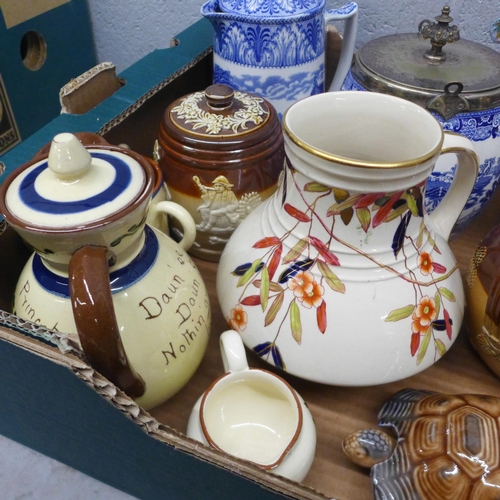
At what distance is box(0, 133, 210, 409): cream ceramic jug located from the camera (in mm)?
345

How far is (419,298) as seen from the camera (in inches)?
17.1

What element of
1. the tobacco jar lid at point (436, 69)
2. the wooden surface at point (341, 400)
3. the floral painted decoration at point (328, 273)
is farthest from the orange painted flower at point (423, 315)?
the tobacco jar lid at point (436, 69)

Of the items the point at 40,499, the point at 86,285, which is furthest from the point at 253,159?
the point at 40,499

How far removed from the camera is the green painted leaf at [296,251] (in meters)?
0.44

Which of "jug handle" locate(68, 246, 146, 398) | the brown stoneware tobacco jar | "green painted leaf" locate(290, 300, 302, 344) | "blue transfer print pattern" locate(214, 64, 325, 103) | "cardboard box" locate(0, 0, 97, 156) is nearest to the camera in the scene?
"jug handle" locate(68, 246, 146, 398)

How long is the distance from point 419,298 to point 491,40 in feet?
1.81

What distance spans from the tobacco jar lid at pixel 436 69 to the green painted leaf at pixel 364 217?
0.19 meters

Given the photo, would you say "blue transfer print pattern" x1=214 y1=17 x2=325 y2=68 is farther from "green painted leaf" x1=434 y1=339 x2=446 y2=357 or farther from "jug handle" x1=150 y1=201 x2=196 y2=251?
"green painted leaf" x1=434 y1=339 x2=446 y2=357

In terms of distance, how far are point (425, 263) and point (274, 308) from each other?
13cm

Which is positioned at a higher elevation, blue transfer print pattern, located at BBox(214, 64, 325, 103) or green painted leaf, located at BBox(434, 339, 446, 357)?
blue transfer print pattern, located at BBox(214, 64, 325, 103)

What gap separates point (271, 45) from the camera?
2.06 ft

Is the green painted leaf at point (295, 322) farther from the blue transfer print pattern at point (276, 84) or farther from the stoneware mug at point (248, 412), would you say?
the blue transfer print pattern at point (276, 84)

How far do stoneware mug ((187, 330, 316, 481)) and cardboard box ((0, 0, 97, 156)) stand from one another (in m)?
0.58

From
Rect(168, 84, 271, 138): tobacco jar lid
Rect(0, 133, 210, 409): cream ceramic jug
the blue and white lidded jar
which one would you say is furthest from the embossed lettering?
the blue and white lidded jar
